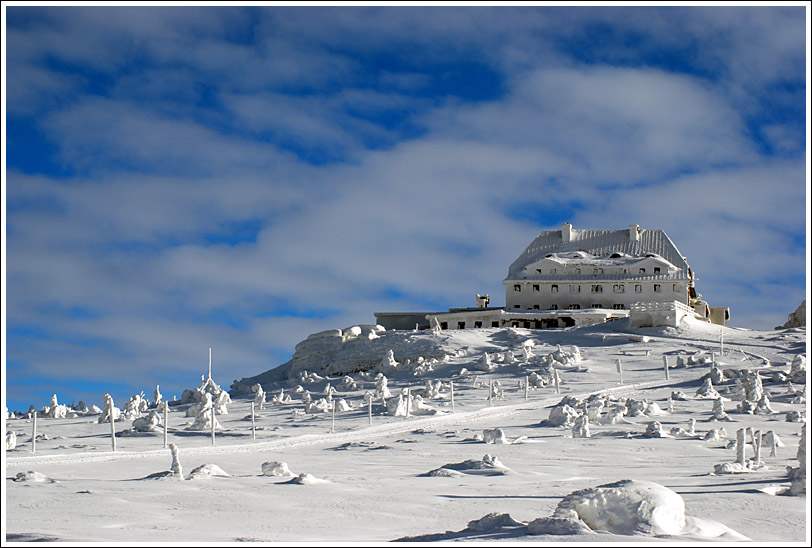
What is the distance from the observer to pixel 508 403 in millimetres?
33625

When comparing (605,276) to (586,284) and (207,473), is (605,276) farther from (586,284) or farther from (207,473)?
(207,473)

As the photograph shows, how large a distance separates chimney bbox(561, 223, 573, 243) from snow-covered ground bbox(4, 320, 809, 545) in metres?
23.7

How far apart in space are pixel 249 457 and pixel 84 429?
11670 mm

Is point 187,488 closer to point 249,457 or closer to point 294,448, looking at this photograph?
point 249,457

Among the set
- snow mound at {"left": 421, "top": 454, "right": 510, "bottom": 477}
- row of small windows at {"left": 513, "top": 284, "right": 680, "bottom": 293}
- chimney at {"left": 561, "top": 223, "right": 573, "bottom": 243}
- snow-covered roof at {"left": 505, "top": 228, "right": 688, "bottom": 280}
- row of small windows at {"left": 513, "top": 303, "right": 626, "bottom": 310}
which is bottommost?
snow mound at {"left": 421, "top": 454, "right": 510, "bottom": 477}

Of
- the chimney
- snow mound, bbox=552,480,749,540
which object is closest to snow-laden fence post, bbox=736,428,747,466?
snow mound, bbox=552,480,749,540

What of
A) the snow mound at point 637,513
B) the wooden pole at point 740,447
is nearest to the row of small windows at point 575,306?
the wooden pole at point 740,447

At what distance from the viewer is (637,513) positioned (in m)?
9.97

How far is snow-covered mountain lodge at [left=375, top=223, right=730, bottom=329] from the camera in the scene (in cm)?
6247

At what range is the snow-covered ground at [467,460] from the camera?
10.8 meters


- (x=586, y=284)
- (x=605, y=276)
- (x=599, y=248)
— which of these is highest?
(x=599, y=248)

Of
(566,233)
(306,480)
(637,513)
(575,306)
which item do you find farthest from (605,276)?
(637,513)

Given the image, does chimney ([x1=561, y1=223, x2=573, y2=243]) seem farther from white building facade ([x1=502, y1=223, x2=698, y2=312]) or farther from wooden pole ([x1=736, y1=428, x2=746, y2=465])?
wooden pole ([x1=736, y1=428, x2=746, y2=465])

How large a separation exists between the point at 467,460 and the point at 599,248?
53.5 m
